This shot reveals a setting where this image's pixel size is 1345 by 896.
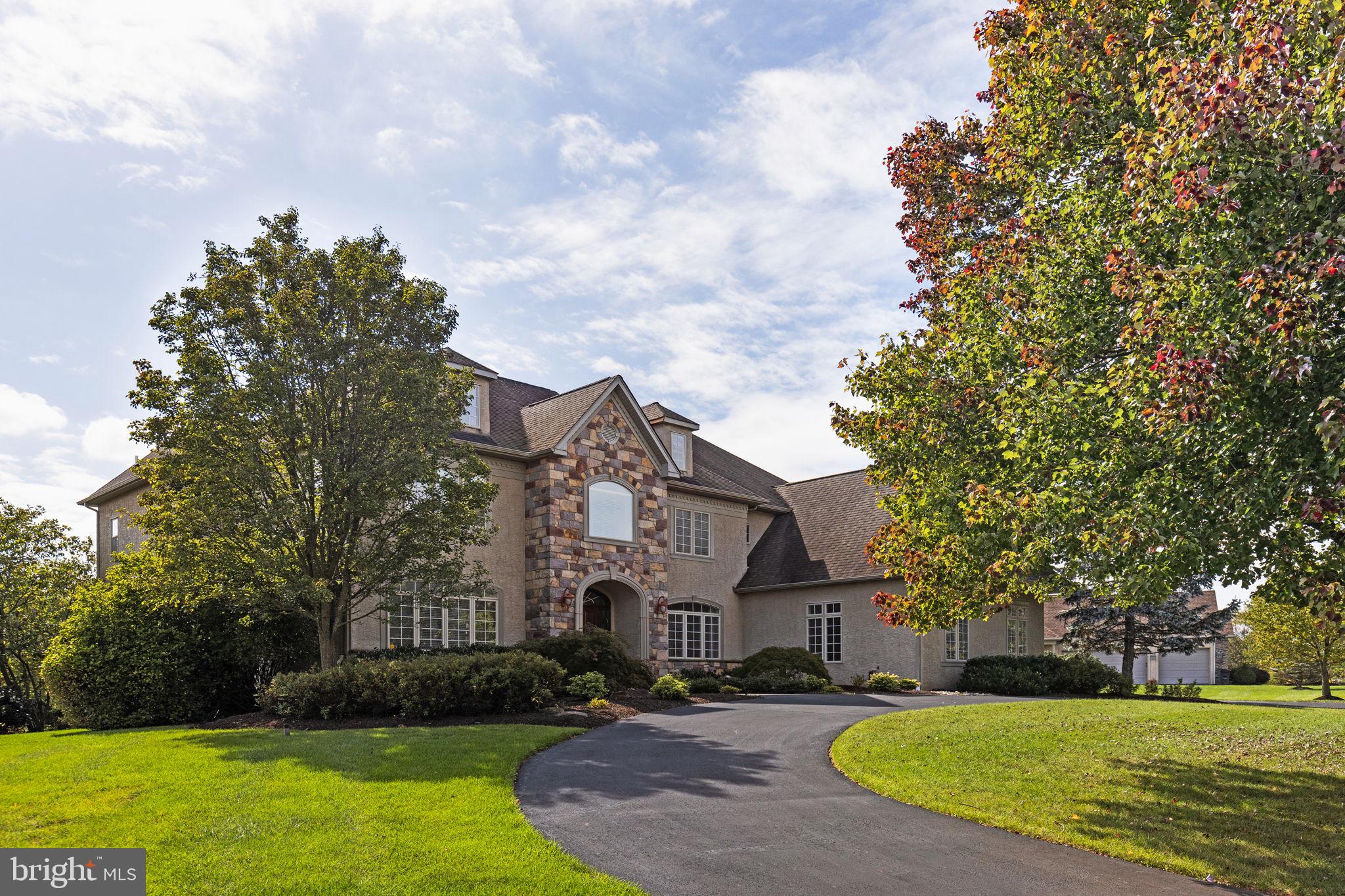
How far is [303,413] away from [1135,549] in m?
14.4

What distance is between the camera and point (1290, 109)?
22.9ft

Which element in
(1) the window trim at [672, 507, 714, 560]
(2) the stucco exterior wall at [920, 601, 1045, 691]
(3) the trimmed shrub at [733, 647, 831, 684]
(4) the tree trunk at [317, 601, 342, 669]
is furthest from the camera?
(1) the window trim at [672, 507, 714, 560]

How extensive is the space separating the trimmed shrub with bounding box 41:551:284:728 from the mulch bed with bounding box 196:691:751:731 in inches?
43.0

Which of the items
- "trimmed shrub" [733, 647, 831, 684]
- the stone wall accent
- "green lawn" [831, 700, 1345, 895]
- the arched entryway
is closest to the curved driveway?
"green lawn" [831, 700, 1345, 895]

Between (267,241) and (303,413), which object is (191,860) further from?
(267,241)

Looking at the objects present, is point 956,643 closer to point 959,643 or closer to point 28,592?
point 959,643

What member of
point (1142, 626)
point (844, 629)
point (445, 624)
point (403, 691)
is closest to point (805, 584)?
point (844, 629)

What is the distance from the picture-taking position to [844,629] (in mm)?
29016

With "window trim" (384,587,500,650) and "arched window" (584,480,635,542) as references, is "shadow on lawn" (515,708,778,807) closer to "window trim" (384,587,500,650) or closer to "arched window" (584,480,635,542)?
"window trim" (384,587,500,650)

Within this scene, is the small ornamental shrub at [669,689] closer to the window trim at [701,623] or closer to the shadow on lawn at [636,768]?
the shadow on lawn at [636,768]

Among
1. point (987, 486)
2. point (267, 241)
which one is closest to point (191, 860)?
point (987, 486)

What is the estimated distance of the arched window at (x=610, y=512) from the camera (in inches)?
1032

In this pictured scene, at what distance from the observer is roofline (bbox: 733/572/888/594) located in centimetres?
2775

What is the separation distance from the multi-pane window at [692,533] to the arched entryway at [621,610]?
9.38ft
